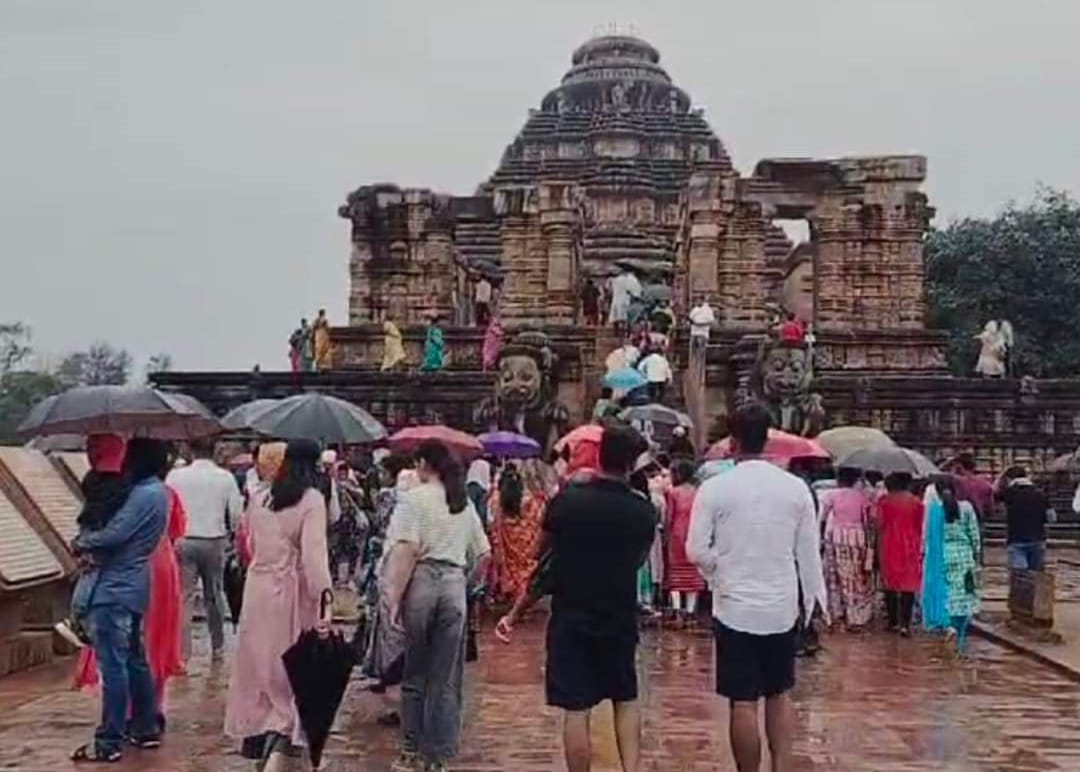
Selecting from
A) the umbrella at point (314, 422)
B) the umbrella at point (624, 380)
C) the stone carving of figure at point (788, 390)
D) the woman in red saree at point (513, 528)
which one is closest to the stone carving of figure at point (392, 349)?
the umbrella at point (624, 380)

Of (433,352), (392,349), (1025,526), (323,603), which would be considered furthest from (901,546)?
(392,349)

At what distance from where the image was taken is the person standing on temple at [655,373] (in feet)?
74.1

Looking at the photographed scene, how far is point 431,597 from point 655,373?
14.8 meters

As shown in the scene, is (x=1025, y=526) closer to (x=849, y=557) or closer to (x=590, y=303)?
(x=849, y=557)

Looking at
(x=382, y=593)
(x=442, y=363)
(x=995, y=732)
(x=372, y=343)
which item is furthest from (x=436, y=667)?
(x=372, y=343)

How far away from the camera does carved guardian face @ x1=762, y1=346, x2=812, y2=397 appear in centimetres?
2105

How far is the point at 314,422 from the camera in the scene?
11.4 metres

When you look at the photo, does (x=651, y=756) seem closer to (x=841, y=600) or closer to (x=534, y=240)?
(x=841, y=600)

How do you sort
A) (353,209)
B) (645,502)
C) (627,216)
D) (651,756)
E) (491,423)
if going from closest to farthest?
(645,502) → (651,756) → (491,423) → (353,209) → (627,216)

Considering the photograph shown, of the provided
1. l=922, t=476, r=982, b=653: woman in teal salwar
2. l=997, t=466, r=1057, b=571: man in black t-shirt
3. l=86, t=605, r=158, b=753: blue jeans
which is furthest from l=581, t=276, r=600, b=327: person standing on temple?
l=86, t=605, r=158, b=753: blue jeans

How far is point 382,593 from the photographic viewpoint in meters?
8.16

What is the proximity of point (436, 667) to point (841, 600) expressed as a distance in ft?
25.4

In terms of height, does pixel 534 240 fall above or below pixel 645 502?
above

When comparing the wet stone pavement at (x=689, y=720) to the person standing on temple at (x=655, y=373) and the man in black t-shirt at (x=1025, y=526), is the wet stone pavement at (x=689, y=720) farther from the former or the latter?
the person standing on temple at (x=655, y=373)
